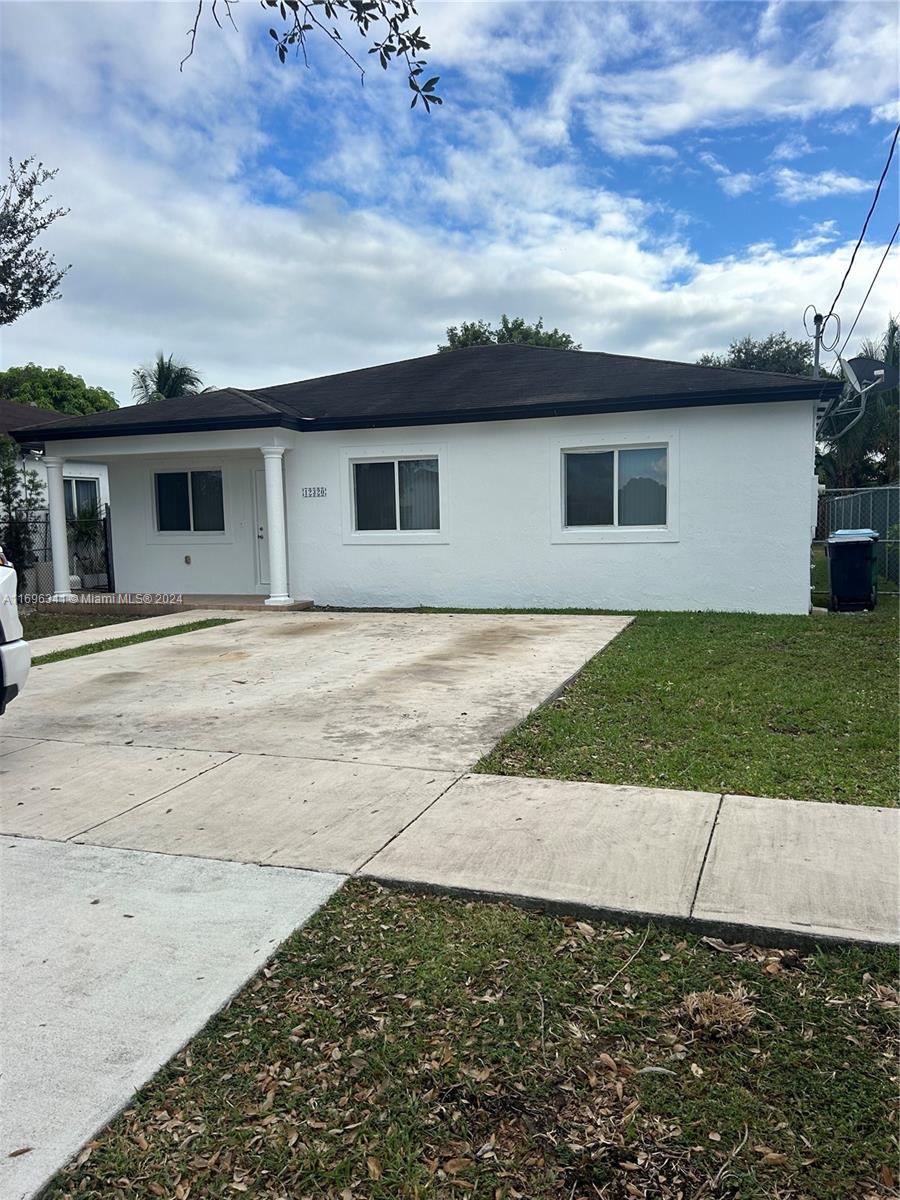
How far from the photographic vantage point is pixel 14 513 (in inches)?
687

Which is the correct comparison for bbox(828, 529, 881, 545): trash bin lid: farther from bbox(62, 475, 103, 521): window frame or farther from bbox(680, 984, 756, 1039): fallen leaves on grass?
bbox(62, 475, 103, 521): window frame

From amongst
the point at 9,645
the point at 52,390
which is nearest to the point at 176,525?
the point at 9,645

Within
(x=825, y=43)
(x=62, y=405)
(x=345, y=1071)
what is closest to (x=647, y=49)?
(x=825, y=43)

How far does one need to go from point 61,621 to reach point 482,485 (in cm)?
747

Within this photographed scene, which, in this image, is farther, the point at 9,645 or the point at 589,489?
the point at 589,489

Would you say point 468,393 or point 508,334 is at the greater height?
point 508,334

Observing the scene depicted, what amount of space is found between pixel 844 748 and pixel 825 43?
8.80 m

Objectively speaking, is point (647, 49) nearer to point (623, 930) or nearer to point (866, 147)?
point (866, 147)

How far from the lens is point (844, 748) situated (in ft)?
18.5

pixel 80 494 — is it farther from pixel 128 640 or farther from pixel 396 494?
pixel 128 640

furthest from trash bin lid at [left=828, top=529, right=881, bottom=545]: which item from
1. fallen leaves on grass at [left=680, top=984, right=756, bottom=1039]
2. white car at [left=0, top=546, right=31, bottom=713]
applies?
white car at [left=0, top=546, right=31, bottom=713]

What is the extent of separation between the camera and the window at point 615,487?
13.4 metres

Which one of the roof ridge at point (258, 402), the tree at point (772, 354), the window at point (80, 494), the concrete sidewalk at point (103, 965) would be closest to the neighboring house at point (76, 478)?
the window at point (80, 494)

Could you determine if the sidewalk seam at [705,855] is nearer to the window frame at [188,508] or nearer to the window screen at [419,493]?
the window screen at [419,493]
